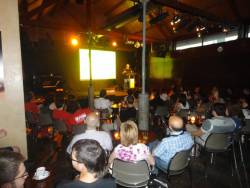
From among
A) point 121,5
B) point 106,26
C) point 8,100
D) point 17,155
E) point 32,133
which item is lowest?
point 32,133

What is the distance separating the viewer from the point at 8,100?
3020mm

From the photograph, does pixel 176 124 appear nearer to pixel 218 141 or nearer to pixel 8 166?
pixel 218 141

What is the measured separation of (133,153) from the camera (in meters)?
2.25

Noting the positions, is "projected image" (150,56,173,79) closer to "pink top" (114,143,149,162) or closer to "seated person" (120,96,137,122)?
"seated person" (120,96,137,122)

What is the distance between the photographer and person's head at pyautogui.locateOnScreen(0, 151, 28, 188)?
1.30 m

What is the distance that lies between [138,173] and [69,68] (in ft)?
32.6

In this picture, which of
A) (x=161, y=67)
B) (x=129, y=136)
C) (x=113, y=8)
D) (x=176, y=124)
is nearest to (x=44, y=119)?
(x=129, y=136)

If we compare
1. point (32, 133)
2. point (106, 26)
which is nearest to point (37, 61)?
point (106, 26)

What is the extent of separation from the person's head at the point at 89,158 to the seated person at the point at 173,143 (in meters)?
1.39

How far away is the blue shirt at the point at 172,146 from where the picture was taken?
2.56 metres

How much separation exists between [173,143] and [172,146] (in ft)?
0.14

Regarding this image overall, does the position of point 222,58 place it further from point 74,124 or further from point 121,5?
point 74,124

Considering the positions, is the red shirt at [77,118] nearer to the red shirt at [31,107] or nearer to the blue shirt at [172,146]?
the red shirt at [31,107]

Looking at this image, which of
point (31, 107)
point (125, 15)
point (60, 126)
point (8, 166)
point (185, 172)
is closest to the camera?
point (8, 166)
